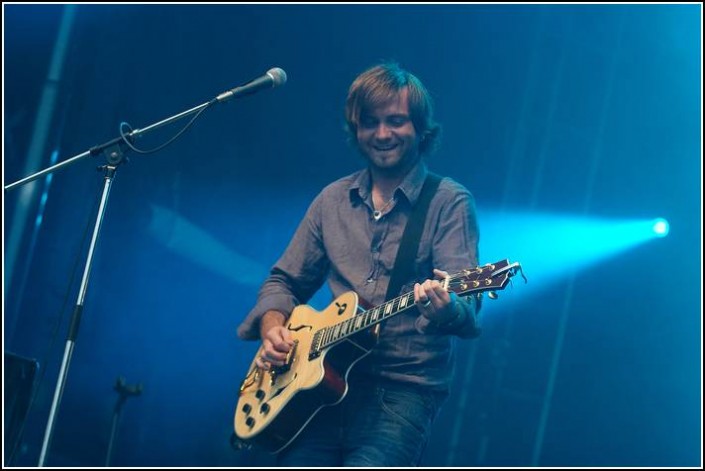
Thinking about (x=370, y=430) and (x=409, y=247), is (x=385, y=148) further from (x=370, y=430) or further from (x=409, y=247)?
(x=370, y=430)

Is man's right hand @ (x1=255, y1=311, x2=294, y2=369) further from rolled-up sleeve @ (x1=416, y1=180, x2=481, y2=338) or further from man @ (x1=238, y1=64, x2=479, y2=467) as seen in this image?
rolled-up sleeve @ (x1=416, y1=180, x2=481, y2=338)

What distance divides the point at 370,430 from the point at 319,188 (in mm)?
3012

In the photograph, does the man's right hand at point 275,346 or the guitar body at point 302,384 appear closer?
the guitar body at point 302,384

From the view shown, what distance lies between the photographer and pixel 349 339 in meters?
2.93

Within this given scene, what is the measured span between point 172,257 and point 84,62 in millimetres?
1459

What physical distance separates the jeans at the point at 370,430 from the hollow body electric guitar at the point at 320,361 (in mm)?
73

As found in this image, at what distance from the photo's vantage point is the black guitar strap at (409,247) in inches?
119

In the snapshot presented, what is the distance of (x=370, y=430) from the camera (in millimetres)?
2855

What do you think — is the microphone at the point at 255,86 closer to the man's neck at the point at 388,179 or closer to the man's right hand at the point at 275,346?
the man's neck at the point at 388,179

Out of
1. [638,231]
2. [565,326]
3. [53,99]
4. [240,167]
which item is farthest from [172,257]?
[638,231]

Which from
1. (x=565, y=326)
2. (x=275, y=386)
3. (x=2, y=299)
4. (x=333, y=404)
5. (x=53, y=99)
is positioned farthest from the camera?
(x=565, y=326)

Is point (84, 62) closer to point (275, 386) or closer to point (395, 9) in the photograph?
point (395, 9)

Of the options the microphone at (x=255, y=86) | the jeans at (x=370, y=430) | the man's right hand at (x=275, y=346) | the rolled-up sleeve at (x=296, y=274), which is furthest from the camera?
the rolled-up sleeve at (x=296, y=274)

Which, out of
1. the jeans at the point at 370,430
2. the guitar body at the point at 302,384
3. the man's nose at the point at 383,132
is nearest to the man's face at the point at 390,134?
the man's nose at the point at 383,132
